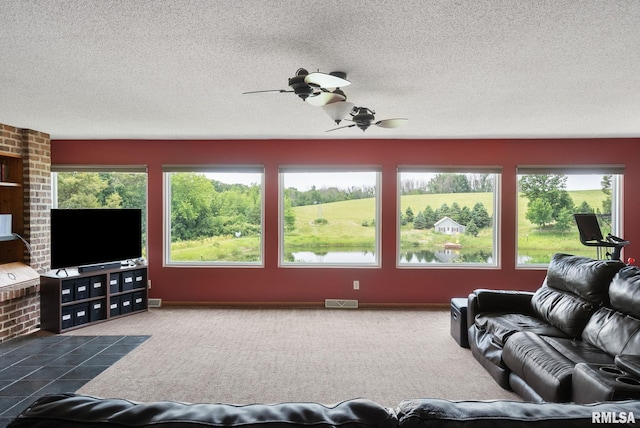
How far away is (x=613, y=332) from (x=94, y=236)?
18.3 feet

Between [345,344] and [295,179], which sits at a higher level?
[295,179]

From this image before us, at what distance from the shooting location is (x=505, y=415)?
906 millimetres

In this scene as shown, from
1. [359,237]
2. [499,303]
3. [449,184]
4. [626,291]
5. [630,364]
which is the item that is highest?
[449,184]

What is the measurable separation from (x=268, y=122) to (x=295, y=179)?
142 cm

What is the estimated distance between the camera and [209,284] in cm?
602

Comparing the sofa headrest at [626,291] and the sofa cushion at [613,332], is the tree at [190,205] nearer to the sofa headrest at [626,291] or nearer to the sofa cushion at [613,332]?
the sofa cushion at [613,332]

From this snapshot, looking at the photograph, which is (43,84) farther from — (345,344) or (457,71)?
(345,344)

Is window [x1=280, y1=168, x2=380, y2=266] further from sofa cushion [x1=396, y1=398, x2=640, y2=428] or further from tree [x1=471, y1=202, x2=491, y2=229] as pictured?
sofa cushion [x1=396, y1=398, x2=640, y2=428]

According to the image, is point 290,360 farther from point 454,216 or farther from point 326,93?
point 454,216

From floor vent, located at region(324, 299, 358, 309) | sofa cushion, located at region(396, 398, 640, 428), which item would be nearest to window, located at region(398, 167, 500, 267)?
floor vent, located at region(324, 299, 358, 309)

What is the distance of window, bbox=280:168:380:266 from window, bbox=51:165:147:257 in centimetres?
212

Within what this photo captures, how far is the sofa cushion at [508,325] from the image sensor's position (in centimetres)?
334

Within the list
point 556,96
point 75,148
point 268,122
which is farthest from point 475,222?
point 75,148

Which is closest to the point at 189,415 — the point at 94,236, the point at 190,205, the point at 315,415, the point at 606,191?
the point at 315,415
